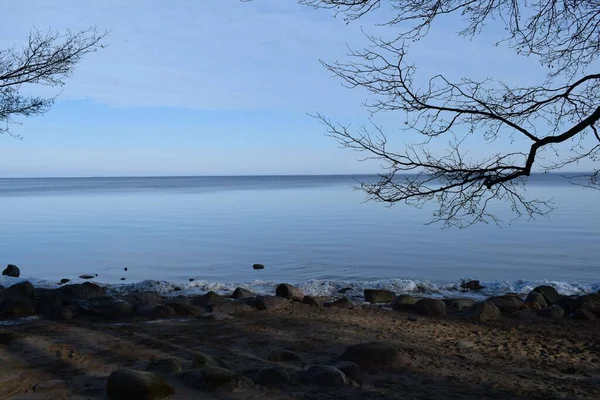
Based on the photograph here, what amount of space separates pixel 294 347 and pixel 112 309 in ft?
11.9

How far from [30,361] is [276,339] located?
3.16 meters

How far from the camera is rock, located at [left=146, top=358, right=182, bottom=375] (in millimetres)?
6406

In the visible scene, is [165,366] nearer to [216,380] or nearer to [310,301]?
[216,380]

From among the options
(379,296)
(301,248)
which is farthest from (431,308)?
(301,248)

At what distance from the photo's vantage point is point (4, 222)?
1324 inches

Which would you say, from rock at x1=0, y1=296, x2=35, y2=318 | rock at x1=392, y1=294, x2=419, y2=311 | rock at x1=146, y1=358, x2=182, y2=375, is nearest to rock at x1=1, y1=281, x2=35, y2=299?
rock at x1=0, y1=296, x2=35, y2=318

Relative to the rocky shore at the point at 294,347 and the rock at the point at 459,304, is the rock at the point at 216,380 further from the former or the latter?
the rock at the point at 459,304

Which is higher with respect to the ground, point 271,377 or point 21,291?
point 271,377

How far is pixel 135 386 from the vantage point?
555 centimetres

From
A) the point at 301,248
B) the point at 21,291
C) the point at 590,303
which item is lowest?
the point at 301,248

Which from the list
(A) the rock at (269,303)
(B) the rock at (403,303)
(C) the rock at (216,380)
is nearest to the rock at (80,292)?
(A) the rock at (269,303)

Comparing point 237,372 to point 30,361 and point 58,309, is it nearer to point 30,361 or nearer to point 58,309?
point 30,361

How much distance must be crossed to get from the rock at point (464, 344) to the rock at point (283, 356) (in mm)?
2348

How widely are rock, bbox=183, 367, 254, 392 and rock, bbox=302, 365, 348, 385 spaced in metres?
0.62
